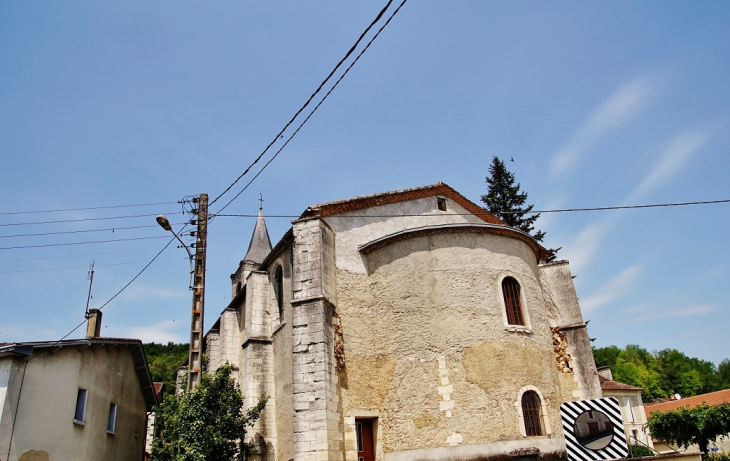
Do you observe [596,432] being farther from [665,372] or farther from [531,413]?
[665,372]

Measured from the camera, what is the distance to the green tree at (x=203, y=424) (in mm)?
12602

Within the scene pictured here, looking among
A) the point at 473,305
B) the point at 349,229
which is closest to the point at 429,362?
the point at 473,305

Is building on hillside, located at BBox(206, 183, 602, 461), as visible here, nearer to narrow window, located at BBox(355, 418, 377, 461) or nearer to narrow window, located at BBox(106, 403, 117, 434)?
narrow window, located at BBox(355, 418, 377, 461)

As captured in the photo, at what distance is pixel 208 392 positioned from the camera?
43.7 feet

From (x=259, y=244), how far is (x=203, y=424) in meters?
21.3

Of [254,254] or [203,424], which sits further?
[254,254]

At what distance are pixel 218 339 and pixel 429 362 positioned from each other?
35.9 ft

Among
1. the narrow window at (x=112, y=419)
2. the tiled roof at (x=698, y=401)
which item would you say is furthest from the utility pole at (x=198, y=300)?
the tiled roof at (x=698, y=401)

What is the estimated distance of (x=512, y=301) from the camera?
15516 millimetres

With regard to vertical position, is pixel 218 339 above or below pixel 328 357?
above

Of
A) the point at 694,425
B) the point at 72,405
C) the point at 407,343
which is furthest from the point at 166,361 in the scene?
the point at 694,425

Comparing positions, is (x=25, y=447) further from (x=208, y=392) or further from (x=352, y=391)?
(x=352, y=391)

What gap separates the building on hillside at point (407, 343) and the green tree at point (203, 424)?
5.53ft

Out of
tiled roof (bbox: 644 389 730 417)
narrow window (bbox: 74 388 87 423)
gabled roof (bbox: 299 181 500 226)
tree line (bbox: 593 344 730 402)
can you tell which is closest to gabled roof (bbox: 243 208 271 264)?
gabled roof (bbox: 299 181 500 226)
